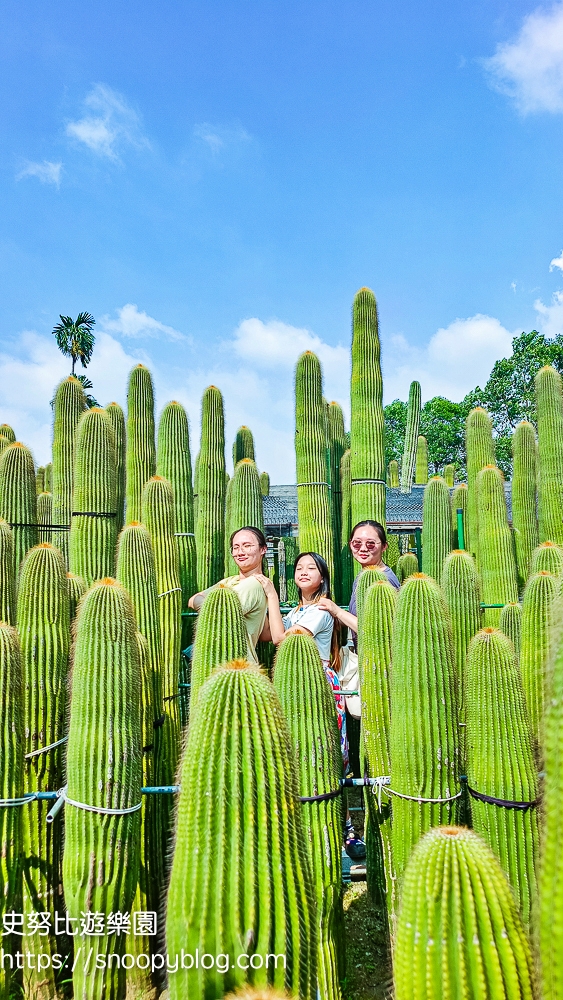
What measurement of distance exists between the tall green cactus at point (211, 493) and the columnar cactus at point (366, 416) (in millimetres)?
1985

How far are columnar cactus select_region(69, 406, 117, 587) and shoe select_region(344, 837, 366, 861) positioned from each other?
2.85 meters

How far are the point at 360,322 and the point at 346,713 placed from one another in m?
4.45

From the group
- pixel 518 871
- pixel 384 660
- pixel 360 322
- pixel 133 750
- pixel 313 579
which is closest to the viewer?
pixel 518 871

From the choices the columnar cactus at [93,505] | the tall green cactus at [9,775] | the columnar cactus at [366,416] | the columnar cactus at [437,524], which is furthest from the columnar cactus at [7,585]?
the columnar cactus at [437,524]

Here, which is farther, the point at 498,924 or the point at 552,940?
the point at 498,924

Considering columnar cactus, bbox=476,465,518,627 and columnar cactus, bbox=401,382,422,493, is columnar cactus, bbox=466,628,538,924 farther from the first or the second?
columnar cactus, bbox=401,382,422,493

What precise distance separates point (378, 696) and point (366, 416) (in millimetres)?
4011

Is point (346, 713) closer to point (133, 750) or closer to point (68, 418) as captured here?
point (133, 750)

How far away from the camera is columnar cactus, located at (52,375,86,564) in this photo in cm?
688

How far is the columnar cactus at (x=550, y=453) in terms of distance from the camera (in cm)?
804

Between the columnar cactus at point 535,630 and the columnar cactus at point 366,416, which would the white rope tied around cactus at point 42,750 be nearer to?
the columnar cactus at point 535,630

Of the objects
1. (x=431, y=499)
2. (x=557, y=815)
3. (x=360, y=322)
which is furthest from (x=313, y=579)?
(x=431, y=499)

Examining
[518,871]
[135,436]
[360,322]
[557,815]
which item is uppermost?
[360,322]

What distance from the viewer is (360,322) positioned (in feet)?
22.9
